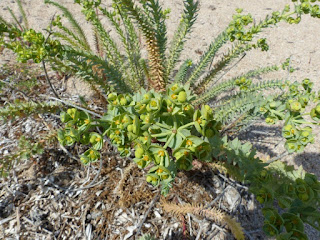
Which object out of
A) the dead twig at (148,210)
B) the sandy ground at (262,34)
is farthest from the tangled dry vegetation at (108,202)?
the sandy ground at (262,34)

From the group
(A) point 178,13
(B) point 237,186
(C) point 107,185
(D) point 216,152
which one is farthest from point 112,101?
(A) point 178,13

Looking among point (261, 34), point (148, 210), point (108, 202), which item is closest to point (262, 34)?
point (261, 34)

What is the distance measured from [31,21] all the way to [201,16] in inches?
96.9

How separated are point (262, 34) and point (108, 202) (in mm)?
2924

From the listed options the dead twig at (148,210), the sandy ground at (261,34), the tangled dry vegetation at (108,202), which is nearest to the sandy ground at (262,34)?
the sandy ground at (261,34)

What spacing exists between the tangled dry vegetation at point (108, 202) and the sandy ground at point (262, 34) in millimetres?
819

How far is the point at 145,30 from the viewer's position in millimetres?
1710

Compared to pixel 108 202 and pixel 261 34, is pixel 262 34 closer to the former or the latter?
pixel 261 34

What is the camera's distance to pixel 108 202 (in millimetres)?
1563

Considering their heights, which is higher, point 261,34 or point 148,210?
point 261,34

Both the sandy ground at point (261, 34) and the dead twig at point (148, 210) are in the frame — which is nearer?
the dead twig at point (148, 210)

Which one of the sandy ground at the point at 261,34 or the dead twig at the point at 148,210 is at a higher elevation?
the sandy ground at the point at 261,34

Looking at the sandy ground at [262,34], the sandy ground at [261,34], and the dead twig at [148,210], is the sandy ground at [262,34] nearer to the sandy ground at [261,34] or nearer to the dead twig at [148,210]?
the sandy ground at [261,34]

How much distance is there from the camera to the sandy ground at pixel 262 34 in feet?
8.68
